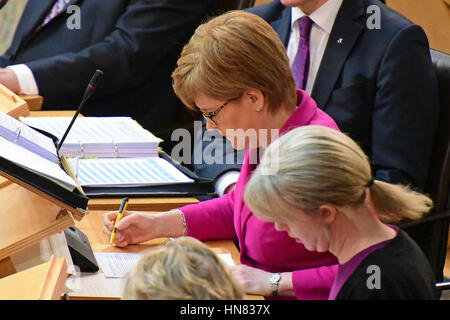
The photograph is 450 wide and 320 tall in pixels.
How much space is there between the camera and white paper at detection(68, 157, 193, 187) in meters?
2.07

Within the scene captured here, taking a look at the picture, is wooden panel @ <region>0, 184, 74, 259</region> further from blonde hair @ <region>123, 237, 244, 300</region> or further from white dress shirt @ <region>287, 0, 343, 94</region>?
white dress shirt @ <region>287, 0, 343, 94</region>

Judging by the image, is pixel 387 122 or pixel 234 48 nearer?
pixel 234 48

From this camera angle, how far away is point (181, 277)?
39.2 inches

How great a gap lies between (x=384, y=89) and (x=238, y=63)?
65cm

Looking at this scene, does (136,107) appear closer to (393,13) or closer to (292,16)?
(292,16)

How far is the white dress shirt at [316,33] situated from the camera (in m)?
2.33

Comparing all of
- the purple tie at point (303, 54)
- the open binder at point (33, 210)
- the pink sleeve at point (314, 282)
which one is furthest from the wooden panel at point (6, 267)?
the purple tie at point (303, 54)

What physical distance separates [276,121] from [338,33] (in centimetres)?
67

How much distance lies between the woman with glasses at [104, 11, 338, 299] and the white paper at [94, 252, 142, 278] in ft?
0.21

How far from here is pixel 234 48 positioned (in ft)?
5.54

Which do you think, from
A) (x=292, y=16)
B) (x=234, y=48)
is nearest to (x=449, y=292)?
(x=292, y=16)

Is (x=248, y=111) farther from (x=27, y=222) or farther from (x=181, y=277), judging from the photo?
(x=181, y=277)

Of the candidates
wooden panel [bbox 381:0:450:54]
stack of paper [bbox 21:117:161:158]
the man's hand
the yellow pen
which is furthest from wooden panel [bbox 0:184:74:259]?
wooden panel [bbox 381:0:450:54]

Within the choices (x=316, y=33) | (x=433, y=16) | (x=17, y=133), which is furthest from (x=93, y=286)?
(x=433, y=16)
